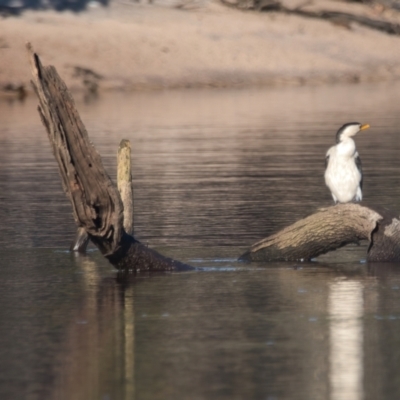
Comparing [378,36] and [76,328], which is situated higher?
[378,36]

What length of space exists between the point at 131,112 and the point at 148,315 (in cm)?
2917

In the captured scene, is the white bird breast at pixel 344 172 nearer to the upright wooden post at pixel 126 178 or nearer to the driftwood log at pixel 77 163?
the upright wooden post at pixel 126 178

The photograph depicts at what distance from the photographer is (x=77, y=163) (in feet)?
39.8

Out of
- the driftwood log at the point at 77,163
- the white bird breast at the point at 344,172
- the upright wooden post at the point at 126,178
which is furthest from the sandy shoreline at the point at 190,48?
the driftwood log at the point at 77,163

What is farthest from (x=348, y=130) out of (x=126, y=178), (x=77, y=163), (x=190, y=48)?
(x=190, y=48)

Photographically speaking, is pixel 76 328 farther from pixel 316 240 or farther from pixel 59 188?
pixel 59 188

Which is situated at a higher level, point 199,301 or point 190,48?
point 190,48

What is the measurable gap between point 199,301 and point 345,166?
12.5 feet

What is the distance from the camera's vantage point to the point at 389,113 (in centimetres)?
3688

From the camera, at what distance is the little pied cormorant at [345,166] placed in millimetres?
14734

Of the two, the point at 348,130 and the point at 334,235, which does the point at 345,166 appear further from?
the point at 334,235

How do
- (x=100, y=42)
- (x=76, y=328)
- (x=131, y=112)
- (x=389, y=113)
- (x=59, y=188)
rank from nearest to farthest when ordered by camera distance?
(x=76, y=328)
(x=59, y=188)
(x=389, y=113)
(x=131, y=112)
(x=100, y=42)

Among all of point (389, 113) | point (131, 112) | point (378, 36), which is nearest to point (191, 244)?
point (389, 113)

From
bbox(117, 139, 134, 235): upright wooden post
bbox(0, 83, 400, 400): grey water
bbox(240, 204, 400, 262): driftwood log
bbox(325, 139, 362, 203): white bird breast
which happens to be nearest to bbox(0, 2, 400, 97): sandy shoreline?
bbox(0, 83, 400, 400): grey water
